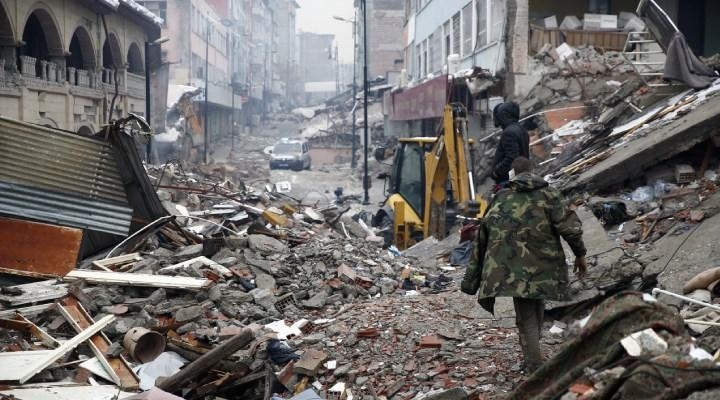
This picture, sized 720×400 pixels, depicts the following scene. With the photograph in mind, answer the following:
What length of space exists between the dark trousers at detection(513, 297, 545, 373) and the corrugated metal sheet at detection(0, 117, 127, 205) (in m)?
6.27

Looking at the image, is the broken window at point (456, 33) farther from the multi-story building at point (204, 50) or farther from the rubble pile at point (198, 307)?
the multi-story building at point (204, 50)

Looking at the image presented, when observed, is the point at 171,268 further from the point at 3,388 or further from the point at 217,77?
the point at 217,77

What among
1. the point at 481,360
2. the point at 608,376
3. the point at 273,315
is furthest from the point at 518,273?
the point at 273,315

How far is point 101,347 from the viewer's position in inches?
261

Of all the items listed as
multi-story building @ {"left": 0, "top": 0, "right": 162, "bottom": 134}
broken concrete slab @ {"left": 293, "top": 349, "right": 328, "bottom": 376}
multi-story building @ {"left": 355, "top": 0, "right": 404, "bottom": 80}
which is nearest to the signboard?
multi-story building @ {"left": 0, "top": 0, "right": 162, "bottom": 134}

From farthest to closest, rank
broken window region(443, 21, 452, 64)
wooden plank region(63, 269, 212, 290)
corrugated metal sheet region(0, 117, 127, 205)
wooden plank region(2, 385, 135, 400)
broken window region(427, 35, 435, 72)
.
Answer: broken window region(427, 35, 435, 72) → broken window region(443, 21, 452, 64) → corrugated metal sheet region(0, 117, 127, 205) → wooden plank region(63, 269, 212, 290) → wooden plank region(2, 385, 135, 400)

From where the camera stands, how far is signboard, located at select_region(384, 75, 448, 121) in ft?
73.3

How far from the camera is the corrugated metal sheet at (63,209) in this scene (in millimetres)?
9047

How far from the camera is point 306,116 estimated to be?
237 feet

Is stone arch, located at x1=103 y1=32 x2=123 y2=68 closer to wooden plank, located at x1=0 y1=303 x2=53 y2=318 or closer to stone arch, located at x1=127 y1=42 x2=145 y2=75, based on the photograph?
stone arch, located at x1=127 y1=42 x2=145 y2=75

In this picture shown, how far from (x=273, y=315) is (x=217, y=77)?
182 ft

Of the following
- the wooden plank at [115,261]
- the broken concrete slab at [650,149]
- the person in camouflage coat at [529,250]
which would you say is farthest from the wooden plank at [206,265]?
the broken concrete slab at [650,149]

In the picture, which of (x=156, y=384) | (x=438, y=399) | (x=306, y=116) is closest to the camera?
(x=438, y=399)

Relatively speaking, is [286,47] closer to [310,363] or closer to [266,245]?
[266,245]
